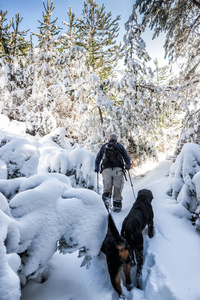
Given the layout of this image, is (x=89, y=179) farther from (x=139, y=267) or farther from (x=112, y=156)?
(x=139, y=267)

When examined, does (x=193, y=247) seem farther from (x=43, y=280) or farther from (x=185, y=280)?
(x=43, y=280)

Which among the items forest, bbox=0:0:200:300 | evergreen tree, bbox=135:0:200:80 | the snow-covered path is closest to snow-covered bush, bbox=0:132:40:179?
forest, bbox=0:0:200:300

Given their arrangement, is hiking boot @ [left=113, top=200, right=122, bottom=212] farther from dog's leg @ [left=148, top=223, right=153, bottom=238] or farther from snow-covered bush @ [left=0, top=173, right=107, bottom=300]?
snow-covered bush @ [left=0, top=173, right=107, bottom=300]

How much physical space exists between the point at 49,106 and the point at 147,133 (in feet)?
21.9

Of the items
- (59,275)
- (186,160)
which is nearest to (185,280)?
(59,275)

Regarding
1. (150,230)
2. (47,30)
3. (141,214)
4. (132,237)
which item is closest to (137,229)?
(132,237)

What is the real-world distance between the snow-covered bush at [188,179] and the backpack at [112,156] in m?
1.66

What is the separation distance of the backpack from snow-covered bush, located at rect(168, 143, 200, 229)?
5.46 feet

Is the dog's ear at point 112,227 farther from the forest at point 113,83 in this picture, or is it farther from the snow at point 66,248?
the forest at point 113,83

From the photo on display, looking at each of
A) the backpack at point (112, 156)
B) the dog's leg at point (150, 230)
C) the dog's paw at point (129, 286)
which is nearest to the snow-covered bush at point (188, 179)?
the dog's leg at point (150, 230)

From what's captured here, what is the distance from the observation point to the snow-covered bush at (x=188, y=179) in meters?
3.58

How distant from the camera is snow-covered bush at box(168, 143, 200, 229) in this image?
11.8 ft

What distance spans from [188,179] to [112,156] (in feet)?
7.14

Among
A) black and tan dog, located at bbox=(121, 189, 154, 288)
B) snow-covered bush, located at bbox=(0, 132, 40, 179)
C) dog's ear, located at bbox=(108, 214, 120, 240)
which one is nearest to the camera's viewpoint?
dog's ear, located at bbox=(108, 214, 120, 240)
